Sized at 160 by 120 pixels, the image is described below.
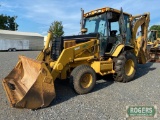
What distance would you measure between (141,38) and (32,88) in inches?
235

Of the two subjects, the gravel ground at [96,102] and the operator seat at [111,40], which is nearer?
the gravel ground at [96,102]

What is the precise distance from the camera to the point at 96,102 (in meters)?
5.26

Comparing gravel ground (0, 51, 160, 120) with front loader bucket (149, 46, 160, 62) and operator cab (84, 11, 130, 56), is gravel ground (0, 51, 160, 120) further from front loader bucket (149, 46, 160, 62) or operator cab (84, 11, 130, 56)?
front loader bucket (149, 46, 160, 62)

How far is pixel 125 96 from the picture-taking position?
5.76 metres

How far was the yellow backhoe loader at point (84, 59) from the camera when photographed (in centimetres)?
483

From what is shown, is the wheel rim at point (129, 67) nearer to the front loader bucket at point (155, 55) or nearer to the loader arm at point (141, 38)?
the loader arm at point (141, 38)

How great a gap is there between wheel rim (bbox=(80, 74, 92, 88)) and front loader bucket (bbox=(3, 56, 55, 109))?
4.24 ft

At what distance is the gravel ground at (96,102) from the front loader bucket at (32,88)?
0.22 metres

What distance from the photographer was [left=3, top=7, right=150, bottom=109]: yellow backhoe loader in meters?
4.83

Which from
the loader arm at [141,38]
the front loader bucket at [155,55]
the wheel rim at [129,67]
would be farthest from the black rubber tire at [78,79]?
the front loader bucket at [155,55]

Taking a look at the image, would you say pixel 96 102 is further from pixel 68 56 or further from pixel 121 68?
pixel 121 68

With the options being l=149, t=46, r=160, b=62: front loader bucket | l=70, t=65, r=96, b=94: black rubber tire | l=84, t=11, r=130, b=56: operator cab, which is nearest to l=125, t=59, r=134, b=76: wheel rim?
l=84, t=11, r=130, b=56: operator cab

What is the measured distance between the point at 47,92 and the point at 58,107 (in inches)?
18.8

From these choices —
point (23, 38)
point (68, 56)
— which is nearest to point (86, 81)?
point (68, 56)
